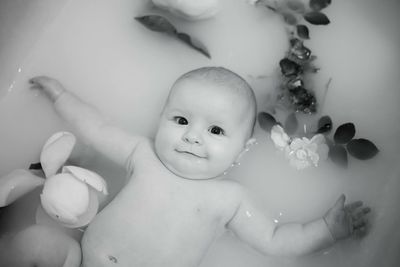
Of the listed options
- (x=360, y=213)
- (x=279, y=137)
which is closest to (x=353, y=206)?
(x=360, y=213)

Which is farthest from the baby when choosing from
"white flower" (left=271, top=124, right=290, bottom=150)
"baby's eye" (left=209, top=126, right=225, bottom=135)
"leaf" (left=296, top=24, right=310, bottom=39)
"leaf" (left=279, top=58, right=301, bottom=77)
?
"leaf" (left=296, top=24, right=310, bottom=39)

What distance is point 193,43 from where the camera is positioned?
1472 mm

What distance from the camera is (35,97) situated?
56.1 inches

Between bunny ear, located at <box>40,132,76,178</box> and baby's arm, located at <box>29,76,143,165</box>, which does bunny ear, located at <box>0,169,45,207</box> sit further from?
baby's arm, located at <box>29,76,143,165</box>

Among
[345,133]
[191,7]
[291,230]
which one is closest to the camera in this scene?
[291,230]

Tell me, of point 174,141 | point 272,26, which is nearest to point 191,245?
point 174,141

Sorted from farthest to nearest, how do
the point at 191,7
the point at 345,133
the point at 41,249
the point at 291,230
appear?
the point at 191,7 → the point at 345,133 → the point at 291,230 → the point at 41,249

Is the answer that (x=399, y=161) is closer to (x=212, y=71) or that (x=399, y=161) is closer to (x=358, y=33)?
(x=358, y=33)

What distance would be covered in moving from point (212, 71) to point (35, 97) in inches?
20.1

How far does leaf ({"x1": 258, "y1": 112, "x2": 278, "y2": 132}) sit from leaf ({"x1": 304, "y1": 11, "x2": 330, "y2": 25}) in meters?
0.31

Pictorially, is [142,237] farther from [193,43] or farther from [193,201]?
[193,43]

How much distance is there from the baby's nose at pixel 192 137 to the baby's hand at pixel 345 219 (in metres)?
0.34

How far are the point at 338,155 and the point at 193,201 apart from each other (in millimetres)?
392

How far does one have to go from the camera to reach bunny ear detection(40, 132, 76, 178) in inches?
49.2
